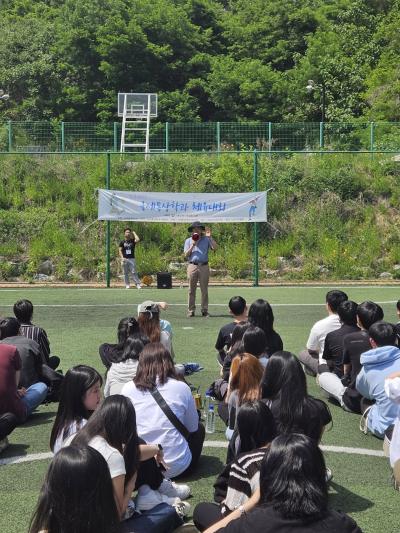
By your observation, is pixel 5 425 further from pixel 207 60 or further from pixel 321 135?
pixel 207 60

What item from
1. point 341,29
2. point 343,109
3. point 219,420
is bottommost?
point 219,420

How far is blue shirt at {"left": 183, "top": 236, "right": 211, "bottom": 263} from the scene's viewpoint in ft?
53.6

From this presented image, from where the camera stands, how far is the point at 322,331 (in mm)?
9836

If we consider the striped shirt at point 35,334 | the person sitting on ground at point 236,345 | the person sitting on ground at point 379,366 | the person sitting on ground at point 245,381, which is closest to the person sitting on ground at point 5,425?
the striped shirt at point 35,334

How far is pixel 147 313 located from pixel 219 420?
1.29 metres

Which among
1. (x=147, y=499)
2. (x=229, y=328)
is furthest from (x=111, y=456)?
(x=229, y=328)

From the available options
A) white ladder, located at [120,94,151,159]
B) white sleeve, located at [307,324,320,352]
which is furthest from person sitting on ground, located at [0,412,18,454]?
white ladder, located at [120,94,151,159]

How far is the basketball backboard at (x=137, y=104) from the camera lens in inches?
1452

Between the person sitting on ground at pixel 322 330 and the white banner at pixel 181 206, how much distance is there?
12329 millimetres

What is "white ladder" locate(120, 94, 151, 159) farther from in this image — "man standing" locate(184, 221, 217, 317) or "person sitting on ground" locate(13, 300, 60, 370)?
"person sitting on ground" locate(13, 300, 60, 370)

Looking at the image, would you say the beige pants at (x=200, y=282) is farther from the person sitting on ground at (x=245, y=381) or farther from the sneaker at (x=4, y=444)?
the person sitting on ground at (x=245, y=381)

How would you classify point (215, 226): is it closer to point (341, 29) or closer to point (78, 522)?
point (78, 522)

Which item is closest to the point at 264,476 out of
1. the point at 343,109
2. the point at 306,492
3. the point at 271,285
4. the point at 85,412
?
the point at 306,492

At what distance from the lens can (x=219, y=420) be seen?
826cm
